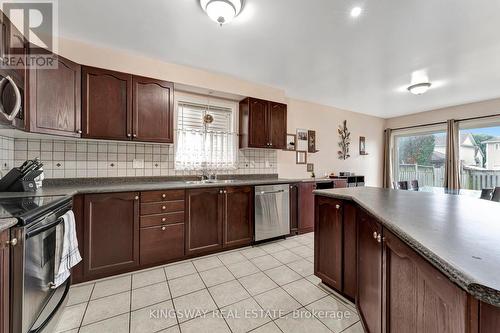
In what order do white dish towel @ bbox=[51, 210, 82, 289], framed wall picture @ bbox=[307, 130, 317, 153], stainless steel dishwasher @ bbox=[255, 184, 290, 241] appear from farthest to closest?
framed wall picture @ bbox=[307, 130, 317, 153], stainless steel dishwasher @ bbox=[255, 184, 290, 241], white dish towel @ bbox=[51, 210, 82, 289]


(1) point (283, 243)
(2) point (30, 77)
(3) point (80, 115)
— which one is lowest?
(1) point (283, 243)

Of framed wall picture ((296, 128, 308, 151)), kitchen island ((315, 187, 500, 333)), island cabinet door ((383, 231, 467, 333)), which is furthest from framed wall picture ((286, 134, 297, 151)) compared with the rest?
island cabinet door ((383, 231, 467, 333))

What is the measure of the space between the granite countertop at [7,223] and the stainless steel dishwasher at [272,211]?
2.34 meters

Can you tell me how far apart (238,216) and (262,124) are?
1.53m

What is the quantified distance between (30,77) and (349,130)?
18.6ft

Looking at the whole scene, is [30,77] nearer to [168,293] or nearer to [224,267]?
[168,293]

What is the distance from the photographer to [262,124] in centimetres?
344

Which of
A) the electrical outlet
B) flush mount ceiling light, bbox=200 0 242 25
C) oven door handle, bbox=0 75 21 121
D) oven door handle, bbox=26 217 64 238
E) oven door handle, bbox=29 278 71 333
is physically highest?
flush mount ceiling light, bbox=200 0 242 25

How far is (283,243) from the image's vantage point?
10.4 feet

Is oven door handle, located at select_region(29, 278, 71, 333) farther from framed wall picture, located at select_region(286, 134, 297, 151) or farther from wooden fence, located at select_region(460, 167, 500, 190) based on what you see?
wooden fence, located at select_region(460, 167, 500, 190)

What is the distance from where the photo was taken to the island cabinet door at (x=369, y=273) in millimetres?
1198

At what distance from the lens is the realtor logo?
5.43 feet

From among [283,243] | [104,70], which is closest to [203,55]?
[104,70]

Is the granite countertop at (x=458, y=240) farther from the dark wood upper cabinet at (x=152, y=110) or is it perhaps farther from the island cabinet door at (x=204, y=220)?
the dark wood upper cabinet at (x=152, y=110)
